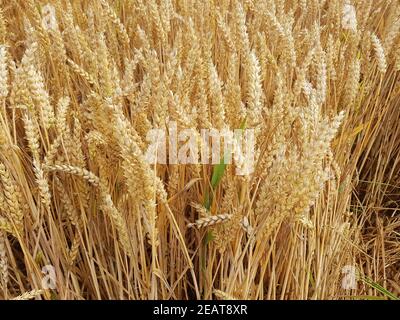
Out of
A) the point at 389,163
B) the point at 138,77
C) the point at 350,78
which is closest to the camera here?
the point at 350,78

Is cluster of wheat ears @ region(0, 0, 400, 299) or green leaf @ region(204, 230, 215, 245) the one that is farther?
green leaf @ region(204, 230, 215, 245)

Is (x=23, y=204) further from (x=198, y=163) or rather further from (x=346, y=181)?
(x=346, y=181)

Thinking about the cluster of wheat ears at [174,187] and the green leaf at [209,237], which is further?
the green leaf at [209,237]

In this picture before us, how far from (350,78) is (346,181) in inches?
9.1

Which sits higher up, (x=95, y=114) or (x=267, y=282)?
(x=95, y=114)

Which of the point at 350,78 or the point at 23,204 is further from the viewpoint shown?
the point at 350,78

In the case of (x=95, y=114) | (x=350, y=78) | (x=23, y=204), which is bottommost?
(x=23, y=204)

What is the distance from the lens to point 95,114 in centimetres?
78

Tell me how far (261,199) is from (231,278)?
169 mm
